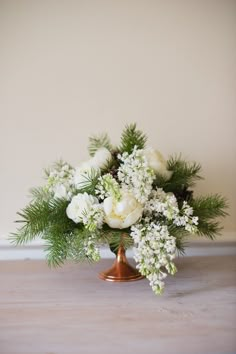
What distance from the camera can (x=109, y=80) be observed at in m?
1.31

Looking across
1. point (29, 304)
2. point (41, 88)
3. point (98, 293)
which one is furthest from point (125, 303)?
point (41, 88)

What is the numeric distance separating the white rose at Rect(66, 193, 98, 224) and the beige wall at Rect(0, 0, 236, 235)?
0.35 m

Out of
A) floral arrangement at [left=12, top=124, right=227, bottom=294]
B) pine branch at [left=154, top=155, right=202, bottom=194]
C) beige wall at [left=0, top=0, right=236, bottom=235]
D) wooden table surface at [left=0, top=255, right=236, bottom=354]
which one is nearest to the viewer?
wooden table surface at [left=0, top=255, right=236, bottom=354]

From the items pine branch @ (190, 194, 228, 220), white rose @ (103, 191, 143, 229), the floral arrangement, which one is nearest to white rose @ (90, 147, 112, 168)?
the floral arrangement

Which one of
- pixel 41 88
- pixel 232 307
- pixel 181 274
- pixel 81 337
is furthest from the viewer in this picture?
pixel 41 88

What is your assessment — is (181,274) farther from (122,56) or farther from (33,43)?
(33,43)

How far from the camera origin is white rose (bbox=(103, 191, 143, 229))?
930 millimetres

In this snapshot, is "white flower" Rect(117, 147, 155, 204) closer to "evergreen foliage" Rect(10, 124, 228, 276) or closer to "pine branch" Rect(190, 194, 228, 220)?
"evergreen foliage" Rect(10, 124, 228, 276)

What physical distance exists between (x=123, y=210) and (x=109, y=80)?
1.73ft

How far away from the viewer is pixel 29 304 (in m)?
0.92

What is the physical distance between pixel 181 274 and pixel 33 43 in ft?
2.58

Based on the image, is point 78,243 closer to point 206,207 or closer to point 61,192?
point 61,192

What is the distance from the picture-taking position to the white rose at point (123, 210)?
0.93m

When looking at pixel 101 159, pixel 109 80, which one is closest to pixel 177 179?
pixel 101 159
